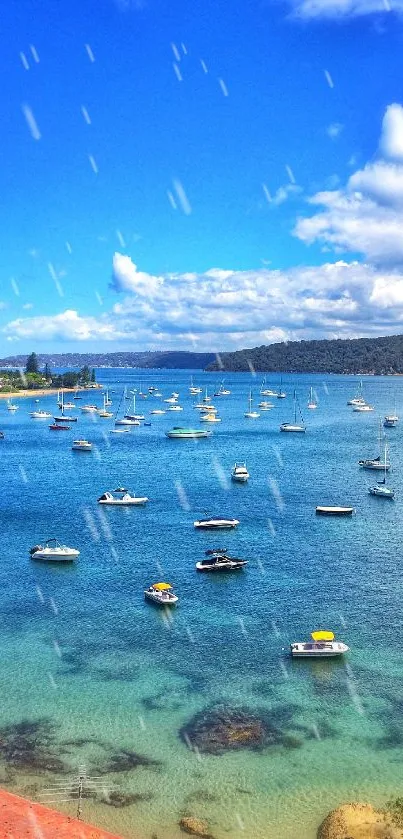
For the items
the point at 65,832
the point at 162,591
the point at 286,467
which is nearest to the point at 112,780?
the point at 65,832

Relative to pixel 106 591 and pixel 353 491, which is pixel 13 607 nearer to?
pixel 106 591

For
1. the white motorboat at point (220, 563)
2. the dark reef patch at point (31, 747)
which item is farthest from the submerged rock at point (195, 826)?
the white motorboat at point (220, 563)

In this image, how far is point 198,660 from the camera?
43.3 metres

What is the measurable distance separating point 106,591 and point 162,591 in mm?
5535

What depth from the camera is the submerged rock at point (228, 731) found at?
34.0 meters

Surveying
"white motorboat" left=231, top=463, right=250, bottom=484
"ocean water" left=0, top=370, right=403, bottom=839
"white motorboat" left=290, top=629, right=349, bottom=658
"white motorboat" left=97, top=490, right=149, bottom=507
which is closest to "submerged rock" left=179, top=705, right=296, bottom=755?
→ "ocean water" left=0, top=370, right=403, bottom=839

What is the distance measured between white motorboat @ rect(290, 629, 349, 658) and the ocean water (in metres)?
0.64

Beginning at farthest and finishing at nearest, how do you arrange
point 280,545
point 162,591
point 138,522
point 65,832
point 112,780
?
point 138,522, point 280,545, point 162,591, point 112,780, point 65,832

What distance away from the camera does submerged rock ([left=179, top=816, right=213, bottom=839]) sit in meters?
28.3

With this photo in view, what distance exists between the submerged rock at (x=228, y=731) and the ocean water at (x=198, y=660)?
0.40 meters

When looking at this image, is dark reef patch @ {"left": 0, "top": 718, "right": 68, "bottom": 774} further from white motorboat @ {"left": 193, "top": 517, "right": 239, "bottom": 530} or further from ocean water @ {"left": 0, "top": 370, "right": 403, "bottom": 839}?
white motorboat @ {"left": 193, "top": 517, "right": 239, "bottom": 530}

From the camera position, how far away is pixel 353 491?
314 ft

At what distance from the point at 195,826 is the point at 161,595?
2381cm

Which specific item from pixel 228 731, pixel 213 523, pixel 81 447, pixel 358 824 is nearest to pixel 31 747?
pixel 228 731
